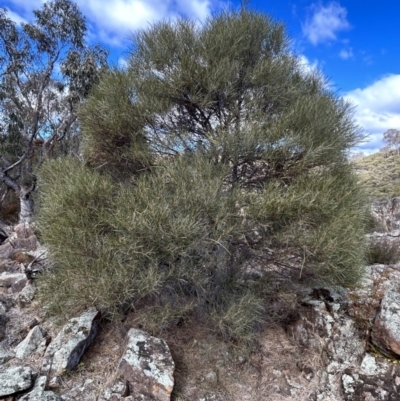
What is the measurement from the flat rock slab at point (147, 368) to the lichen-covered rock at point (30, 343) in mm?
1118

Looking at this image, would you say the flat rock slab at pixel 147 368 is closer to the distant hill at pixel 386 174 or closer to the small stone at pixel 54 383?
the small stone at pixel 54 383

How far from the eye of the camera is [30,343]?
343cm

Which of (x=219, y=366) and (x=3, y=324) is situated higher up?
(x=219, y=366)

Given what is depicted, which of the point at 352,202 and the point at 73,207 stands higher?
the point at 352,202

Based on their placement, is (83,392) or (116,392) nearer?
(116,392)

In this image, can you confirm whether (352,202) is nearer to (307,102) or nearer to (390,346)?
(307,102)

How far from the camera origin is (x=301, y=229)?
10.9 ft

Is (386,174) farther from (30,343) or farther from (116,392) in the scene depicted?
(30,343)

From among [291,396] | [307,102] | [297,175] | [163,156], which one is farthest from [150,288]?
[307,102]

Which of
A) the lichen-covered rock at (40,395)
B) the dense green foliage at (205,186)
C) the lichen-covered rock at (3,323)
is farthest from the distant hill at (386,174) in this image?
the lichen-covered rock at (40,395)

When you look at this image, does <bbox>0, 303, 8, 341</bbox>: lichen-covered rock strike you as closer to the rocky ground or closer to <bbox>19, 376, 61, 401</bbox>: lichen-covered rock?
the rocky ground

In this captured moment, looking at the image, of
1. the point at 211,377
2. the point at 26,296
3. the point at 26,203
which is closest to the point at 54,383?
the point at 211,377

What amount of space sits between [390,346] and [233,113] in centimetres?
304

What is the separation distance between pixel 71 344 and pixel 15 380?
1.79 feet
